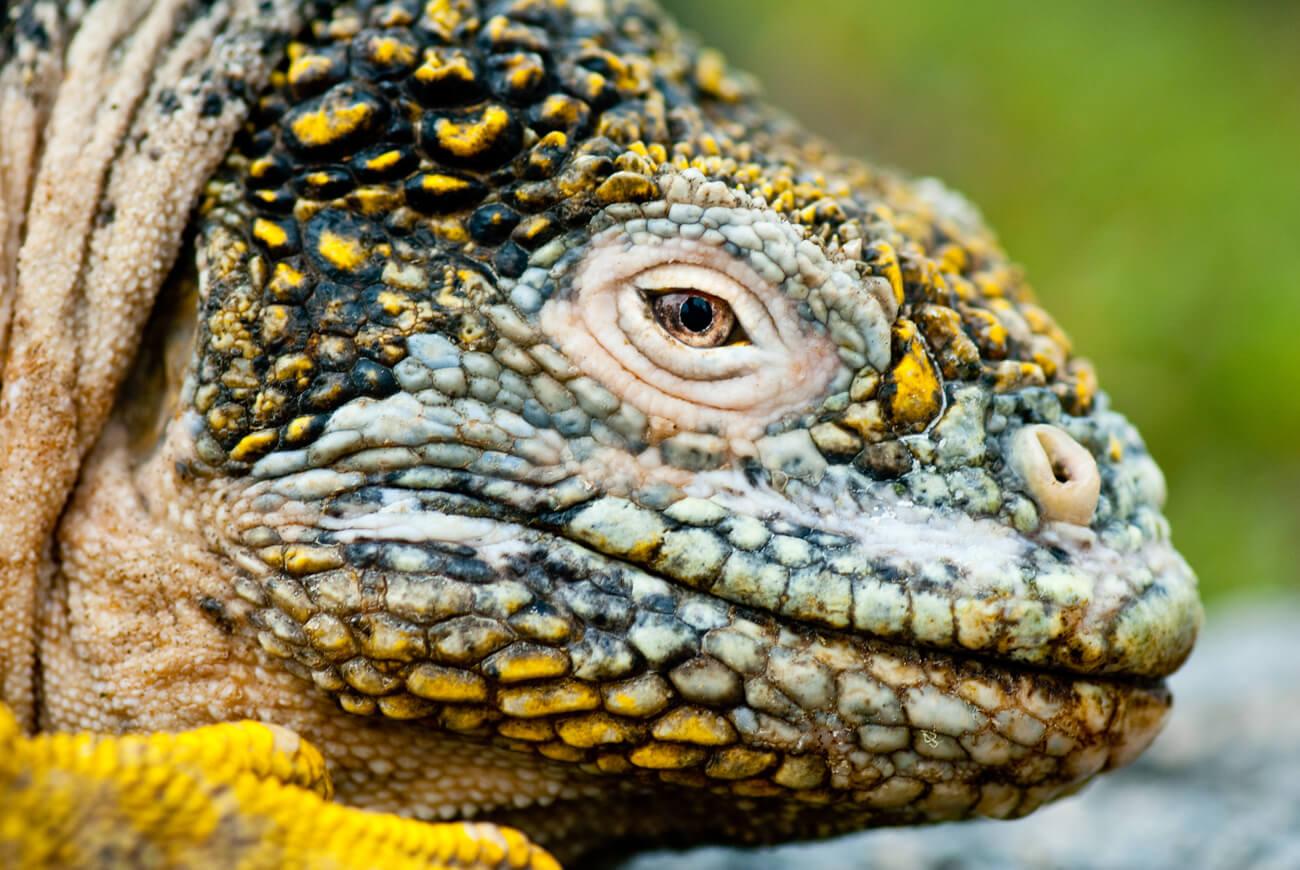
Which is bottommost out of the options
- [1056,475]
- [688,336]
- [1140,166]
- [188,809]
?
[188,809]

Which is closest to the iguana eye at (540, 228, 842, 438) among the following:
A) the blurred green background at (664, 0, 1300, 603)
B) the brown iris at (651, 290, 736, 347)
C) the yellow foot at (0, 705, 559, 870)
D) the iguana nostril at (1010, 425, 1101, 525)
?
the brown iris at (651, 290, 736, 347)

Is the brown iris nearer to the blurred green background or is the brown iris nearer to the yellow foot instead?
the yellow foot

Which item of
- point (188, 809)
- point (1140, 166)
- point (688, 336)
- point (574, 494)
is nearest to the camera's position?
point (188, 809)

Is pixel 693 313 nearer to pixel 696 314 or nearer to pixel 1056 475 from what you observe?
pixel 696 314

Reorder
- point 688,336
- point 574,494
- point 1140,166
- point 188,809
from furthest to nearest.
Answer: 1. point 1140,166
2. point 688,336
3. point 574,494
4. point 188,809

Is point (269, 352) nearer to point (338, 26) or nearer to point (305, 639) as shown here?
point (305, 639)

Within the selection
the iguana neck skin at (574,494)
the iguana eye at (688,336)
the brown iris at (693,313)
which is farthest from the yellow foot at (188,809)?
the brown iris at (693,313)

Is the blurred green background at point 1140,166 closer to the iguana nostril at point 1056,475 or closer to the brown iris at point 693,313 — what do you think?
the iguana nostril at point 1056,475

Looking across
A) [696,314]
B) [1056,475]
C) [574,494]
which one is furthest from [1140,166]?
[574,494]
